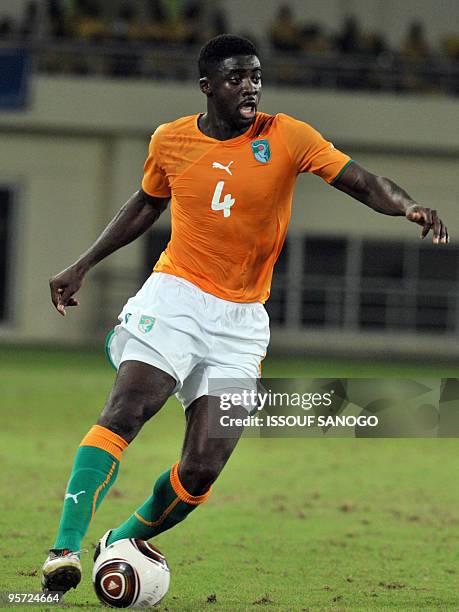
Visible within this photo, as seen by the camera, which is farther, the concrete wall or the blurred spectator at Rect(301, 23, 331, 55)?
the blurred spectator at Rect(301, 23, 331, 55)

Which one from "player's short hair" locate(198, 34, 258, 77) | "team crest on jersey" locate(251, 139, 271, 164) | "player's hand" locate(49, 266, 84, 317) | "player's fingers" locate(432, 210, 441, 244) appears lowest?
"player's hand" locate(49, 266, 84, 317)

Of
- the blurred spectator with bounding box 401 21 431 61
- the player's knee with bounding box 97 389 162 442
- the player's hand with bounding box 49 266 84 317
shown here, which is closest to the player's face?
the player's hand with bounding box 49 266 84 317

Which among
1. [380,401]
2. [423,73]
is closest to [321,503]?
[380,401]

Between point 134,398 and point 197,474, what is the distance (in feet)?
1.54

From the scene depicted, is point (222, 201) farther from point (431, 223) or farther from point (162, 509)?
point (162, 509)

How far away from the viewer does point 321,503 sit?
28.2 feet

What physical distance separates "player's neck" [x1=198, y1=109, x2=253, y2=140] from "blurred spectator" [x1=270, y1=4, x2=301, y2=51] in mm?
22138

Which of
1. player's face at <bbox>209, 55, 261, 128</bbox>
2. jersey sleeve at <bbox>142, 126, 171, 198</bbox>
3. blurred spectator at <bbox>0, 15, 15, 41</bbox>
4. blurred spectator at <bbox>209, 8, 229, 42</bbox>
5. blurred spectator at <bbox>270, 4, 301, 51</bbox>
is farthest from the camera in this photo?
blurred spectator at <bbox>209, 8, 229, 42</bbox>

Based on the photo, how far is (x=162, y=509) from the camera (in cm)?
543

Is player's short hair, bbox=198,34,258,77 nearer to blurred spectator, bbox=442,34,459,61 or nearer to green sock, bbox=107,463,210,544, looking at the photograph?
green sock, bbox=107,463,210,544

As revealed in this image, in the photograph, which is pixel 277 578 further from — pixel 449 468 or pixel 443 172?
pixel 443 172

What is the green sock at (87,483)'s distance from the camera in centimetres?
488

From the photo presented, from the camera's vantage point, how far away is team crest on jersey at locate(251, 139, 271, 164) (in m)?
5.41

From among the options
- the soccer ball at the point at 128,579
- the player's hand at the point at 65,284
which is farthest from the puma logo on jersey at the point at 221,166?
the soccer ball at the point at 128,579
